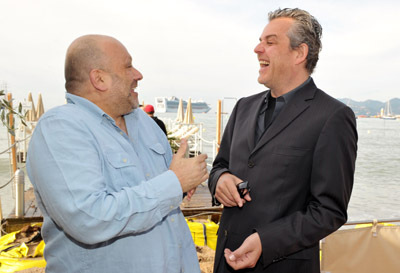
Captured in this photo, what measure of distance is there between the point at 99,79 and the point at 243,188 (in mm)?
822

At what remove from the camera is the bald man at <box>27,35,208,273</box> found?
1.11 metres

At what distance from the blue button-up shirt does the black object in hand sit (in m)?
0.32

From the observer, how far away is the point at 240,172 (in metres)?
1.74

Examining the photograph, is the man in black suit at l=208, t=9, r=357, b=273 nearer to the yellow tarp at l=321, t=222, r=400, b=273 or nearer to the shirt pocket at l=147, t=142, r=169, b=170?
the shirt pocket at l=147, t=142, r=169, b=170

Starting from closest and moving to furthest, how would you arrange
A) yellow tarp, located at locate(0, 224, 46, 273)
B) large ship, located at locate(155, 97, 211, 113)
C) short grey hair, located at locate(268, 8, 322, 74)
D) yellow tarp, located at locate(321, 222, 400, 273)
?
short grey hair, located at locate(268, 8, 322, 74)
yellow tarp, located at locate(321, 222, 400, 273)
yellow tarp, located at locate(0, 224, 46, 273)
large ship, located at locate(155, 97, 211, 113)

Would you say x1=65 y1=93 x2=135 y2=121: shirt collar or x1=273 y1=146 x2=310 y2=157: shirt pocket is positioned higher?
x1=65 y1=93 x2=135 y2=121: shirt collar

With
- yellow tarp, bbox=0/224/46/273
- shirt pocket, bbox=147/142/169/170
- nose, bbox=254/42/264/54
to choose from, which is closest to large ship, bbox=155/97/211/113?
yellow tarp, bbox=0/224/46/273

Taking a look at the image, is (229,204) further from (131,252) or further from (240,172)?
(131,252)

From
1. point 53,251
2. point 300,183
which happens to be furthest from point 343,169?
point 53,251

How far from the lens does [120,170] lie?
129 centimetres

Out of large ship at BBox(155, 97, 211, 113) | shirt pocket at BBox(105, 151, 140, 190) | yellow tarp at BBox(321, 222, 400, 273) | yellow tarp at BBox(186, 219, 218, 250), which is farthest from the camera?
large ship at BBox(155, 97, 211, 113)

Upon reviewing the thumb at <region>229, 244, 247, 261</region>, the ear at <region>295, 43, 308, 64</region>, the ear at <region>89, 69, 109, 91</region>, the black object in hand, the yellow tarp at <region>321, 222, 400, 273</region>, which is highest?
the ear at <region>295, 43, 308, 64</region>

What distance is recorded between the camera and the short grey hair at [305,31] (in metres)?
1.68

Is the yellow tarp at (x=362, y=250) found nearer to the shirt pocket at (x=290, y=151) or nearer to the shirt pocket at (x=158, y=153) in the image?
the shirt pocket at (x=290, y=151)
